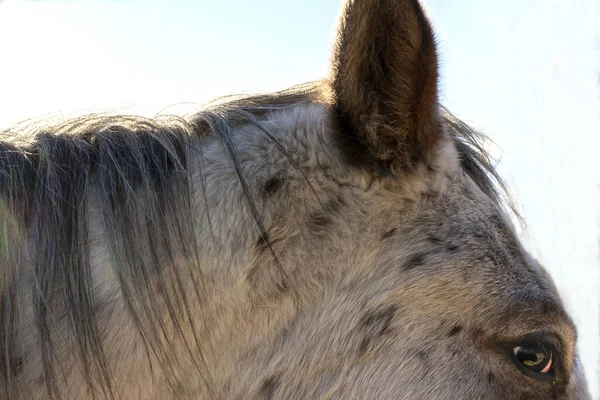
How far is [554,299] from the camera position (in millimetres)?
1628

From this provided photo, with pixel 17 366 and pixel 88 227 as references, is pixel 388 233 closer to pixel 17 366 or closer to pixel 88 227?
pixel 88 227

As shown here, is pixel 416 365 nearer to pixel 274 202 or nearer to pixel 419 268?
pixel 419 268

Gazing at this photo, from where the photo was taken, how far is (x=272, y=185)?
1529 millimetres

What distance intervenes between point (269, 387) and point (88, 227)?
0.57 m

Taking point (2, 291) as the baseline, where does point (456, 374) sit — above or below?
below

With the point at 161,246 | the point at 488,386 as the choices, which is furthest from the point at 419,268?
the point at 161,246

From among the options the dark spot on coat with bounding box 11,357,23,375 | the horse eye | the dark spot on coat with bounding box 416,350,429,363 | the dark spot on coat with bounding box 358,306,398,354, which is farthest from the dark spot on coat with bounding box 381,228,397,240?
the dark spot on coat with bounding box 11,357,23,375

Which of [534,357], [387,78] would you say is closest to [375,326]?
[534,357]

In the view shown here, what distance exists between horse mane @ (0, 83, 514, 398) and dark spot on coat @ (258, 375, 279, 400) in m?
0.19

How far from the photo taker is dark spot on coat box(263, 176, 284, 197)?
4.99ft

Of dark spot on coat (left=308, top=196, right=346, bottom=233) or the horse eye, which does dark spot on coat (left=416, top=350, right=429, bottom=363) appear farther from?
dark spot on coat (left=308, top=196, right=346, bottom=233)

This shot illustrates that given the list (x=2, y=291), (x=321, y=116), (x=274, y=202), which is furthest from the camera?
(x=321, y=116)

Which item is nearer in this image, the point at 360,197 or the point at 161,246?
the point at 161,246

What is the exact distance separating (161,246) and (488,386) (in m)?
0.86
